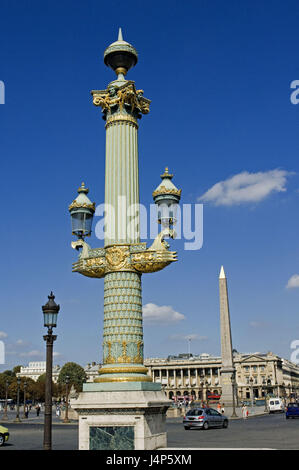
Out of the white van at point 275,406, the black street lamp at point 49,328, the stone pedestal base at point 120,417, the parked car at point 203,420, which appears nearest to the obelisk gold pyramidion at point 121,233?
the stone pedestal base at point 120,417

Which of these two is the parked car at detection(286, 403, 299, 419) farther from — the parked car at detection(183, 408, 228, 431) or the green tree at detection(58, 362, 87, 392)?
the green tree at detection(58, 362, 87, 392)

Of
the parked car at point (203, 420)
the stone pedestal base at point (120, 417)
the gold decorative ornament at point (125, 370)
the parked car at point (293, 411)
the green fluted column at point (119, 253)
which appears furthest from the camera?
the parked car at point (293, 411)

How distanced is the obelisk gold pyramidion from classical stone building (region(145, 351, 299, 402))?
15208 centimetres

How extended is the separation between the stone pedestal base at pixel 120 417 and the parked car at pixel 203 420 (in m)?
21.2

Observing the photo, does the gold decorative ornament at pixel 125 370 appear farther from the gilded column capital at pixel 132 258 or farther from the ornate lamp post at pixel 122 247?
the gilded column capital at pixel 132 258

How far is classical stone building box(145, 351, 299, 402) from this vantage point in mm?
161875

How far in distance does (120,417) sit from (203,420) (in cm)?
2247

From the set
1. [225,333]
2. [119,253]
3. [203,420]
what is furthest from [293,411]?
[119,253]

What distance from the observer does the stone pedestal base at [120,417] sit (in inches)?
464

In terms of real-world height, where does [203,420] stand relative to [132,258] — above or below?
below

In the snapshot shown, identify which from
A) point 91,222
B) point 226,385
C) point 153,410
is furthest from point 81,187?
point 226,385

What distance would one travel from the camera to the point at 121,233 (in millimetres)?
13797

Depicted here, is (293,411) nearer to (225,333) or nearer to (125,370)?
(225,333)

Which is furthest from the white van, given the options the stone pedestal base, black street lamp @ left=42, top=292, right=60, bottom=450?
black street lamp @ left=42, top=292, right=60, bottom=450
